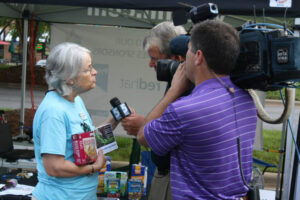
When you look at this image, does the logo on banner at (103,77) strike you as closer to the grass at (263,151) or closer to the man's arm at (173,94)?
the grass at (263,151)

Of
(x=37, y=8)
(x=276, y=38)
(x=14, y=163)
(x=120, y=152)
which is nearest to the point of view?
(x=276, y=38)

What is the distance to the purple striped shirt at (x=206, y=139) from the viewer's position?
4.19ft

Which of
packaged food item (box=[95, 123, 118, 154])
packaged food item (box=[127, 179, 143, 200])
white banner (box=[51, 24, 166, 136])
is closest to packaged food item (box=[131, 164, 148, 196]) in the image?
packaged food item (box=[127, 179, 143, 200])

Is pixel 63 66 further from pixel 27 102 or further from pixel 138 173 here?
pixel 27 102

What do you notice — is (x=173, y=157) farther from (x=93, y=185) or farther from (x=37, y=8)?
(x=37, y=8)

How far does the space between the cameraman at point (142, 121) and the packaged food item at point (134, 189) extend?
902 mm

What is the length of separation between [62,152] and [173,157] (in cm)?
68

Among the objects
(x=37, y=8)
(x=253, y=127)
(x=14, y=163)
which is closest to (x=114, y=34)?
(x=37, y=8)

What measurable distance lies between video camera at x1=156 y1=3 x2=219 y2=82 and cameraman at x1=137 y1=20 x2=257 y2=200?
0.15 m

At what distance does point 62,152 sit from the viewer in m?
1.79

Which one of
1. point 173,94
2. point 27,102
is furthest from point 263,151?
point 27,102

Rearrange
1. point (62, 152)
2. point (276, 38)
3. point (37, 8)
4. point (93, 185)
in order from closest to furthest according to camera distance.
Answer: point (276, 38) < point (62, 152) < point (93, 185) < point (37, 8)

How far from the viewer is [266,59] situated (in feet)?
4.24

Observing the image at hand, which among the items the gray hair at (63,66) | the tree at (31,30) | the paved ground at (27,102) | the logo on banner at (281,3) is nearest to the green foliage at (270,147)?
the paved ground at (27,102)
